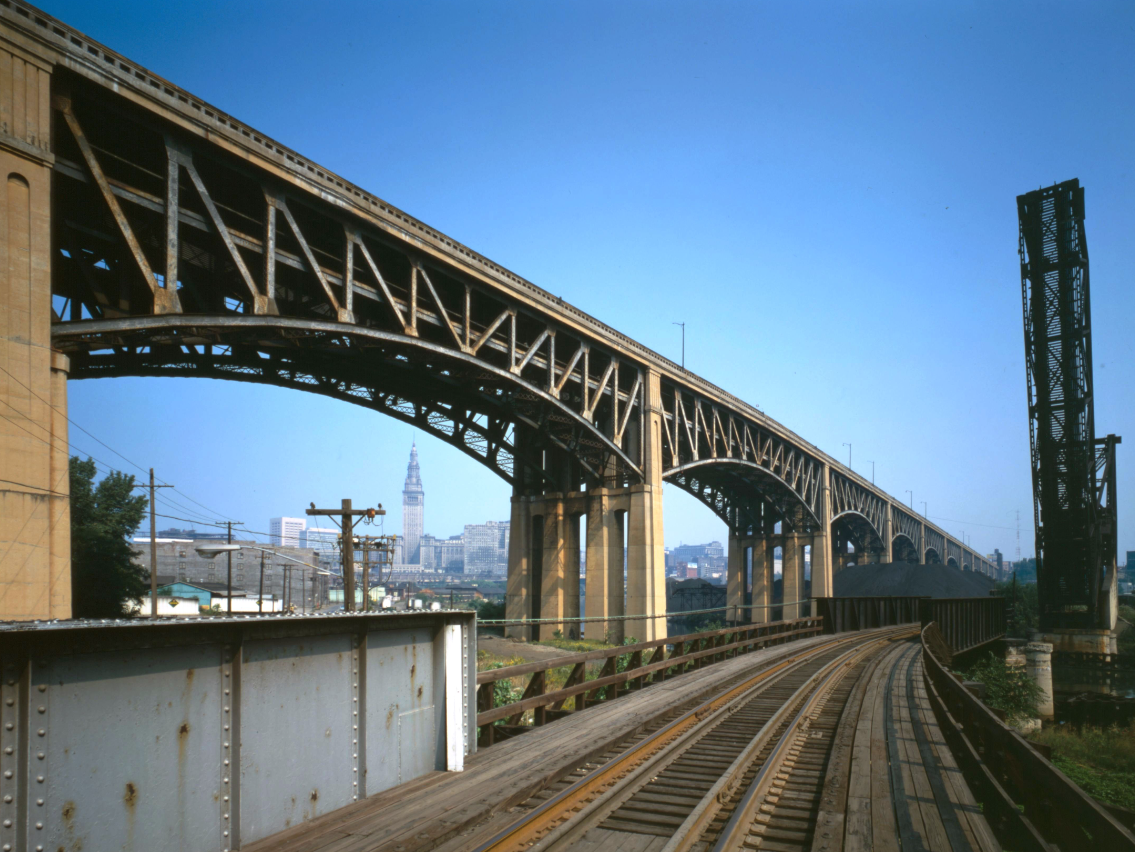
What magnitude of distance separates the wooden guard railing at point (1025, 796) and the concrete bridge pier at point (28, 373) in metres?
16.5

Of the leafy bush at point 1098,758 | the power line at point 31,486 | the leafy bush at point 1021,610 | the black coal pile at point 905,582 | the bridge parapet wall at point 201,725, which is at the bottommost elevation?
the leafy bush at point 1021,610

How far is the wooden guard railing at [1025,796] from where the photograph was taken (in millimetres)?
4156

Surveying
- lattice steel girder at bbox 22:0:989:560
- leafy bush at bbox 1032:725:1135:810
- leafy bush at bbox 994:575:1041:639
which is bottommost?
leafy bush at bbox 994:575:1041:639

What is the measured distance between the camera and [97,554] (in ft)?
146

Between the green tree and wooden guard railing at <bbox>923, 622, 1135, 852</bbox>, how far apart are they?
44.5 metres

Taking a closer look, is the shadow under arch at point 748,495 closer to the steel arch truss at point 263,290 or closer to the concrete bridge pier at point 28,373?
the steel arch truss at point 263,290

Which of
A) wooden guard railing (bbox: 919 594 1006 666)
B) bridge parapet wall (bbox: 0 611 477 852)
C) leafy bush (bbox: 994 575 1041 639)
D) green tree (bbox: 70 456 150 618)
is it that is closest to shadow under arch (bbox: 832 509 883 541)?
leafy bush (bbox: 994 575 1041 639)

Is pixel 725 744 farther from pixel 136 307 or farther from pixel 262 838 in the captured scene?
pixel 136 307

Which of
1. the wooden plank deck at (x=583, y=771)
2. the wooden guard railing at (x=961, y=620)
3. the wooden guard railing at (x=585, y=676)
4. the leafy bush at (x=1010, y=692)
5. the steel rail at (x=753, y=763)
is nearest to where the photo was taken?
the wooden plank deck at (x=583, y=771)

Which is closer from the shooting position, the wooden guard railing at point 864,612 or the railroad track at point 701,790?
the railroad track at point 701,790

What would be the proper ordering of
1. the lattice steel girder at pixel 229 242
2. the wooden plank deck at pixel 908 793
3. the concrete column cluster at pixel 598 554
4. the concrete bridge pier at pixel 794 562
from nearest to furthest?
the wooden plank deck at pixel 908 793, the lattice steel girder at pixel 229 242, the concrete column cluster at pixel 598 554, the concrete bridge pier at pixel 794 562

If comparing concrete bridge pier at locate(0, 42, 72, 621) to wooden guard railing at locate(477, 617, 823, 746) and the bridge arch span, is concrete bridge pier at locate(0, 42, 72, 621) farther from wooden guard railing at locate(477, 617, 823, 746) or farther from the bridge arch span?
the bridge arch span

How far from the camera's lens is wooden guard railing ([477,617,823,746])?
31.7ft

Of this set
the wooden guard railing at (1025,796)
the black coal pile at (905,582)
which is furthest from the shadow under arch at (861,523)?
the wooden guard railing at (1025,796)
